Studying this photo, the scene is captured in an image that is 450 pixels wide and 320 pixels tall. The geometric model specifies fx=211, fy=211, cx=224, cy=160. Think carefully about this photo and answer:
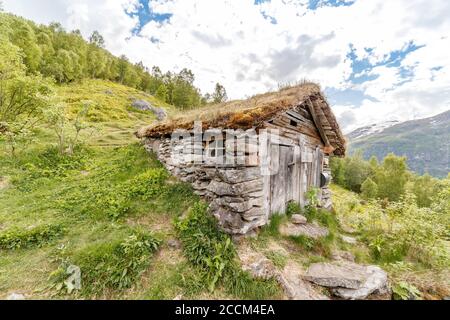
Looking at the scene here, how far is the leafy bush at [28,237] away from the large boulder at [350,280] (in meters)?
5.94

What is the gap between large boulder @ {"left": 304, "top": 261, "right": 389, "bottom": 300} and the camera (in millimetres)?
3996

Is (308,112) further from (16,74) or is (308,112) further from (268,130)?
(16,74)

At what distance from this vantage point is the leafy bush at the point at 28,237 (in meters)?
4.74

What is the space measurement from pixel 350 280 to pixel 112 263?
184 inches

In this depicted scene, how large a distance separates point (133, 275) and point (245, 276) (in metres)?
2.17

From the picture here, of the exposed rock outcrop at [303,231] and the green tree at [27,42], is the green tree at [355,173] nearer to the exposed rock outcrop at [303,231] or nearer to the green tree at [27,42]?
the exposed rock outcrop at [303,231]

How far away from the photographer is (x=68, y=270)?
13.2 feet

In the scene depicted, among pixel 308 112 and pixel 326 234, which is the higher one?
pixel 308 112

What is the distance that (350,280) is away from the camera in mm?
4109

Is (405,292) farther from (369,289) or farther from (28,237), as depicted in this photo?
(28,237)

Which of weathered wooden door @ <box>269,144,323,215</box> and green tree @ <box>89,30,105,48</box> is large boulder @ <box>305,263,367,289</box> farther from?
green tree @ <box>89,30,105,48</box>
